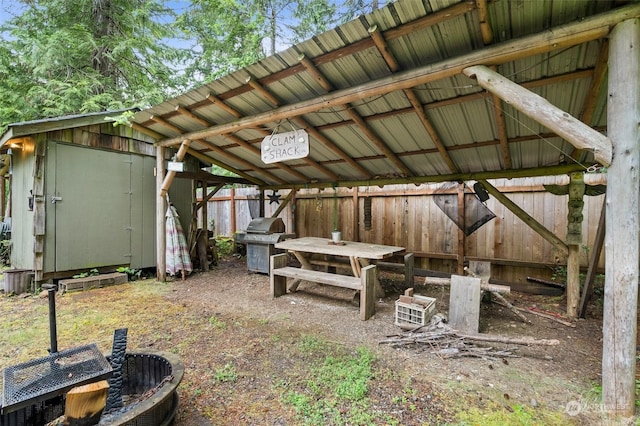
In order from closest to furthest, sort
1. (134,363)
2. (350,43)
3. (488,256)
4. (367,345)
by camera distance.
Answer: (134,363), (350,43), (367,345), (488,256)

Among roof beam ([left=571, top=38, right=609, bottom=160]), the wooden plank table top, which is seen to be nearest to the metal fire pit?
Result: the wooden plank table top

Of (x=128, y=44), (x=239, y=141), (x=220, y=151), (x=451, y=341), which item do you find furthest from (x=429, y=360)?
(x=128, y=44)

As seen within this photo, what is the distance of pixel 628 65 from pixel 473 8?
39.7 inches

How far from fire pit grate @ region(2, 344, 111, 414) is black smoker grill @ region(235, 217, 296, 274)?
3840 millimetres

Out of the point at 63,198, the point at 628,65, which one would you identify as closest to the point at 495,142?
the point at 628,65

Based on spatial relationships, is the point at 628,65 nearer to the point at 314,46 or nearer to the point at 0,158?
the point at 314,46

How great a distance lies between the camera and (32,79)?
22.3ft

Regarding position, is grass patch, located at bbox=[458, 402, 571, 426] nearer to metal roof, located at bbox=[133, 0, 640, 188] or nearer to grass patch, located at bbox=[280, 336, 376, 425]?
grass patch, located at bbox=[280, 336, 376, 425]

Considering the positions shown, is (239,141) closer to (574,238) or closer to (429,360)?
(429,360)

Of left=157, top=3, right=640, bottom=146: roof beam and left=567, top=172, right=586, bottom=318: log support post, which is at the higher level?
left=157, top=3, right=640, bottom=146: roof beam

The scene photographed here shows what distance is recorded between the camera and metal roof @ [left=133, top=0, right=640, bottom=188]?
203 cm

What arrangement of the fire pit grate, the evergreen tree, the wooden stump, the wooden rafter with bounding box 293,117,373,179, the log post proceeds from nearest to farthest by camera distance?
the wooden stump → the fire pit grate → the wooden rafter with bounding box 293,117,373,179 → the log post → the evergreen tree

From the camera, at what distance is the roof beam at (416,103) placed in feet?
7.41

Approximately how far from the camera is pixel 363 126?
12.1ft
